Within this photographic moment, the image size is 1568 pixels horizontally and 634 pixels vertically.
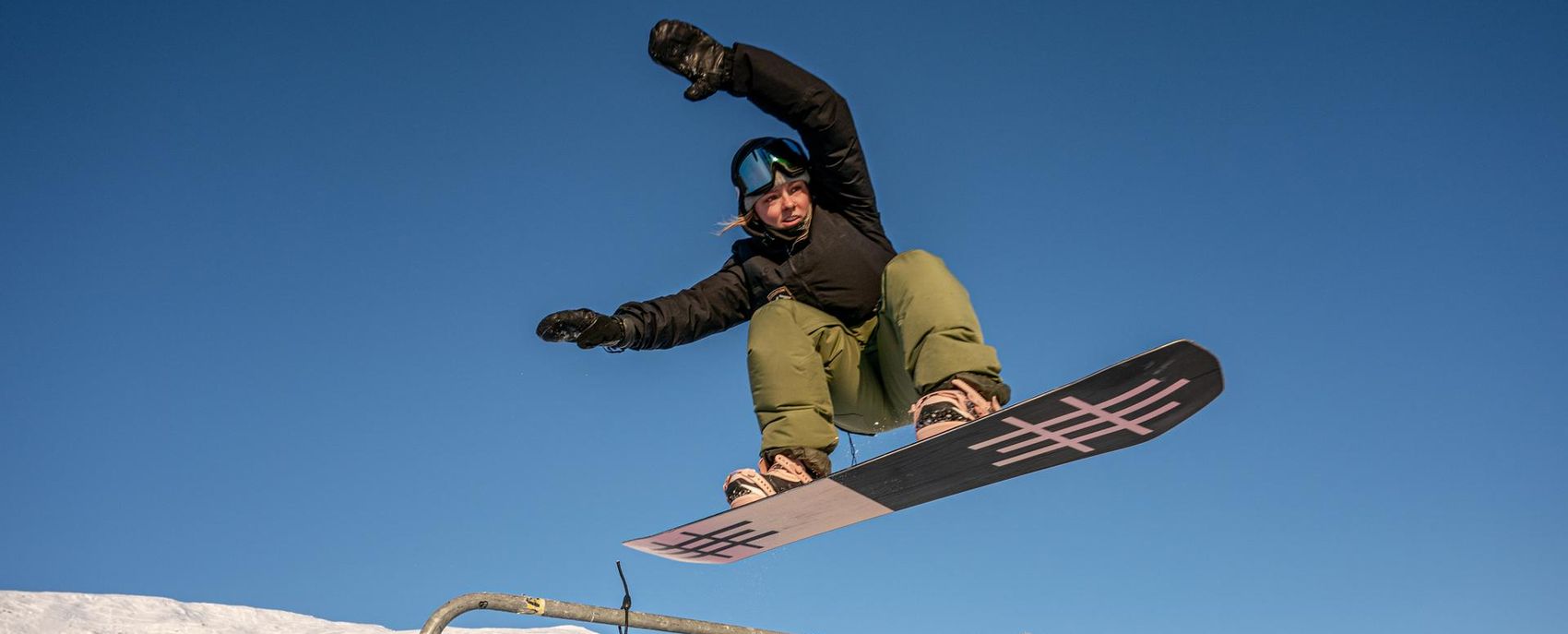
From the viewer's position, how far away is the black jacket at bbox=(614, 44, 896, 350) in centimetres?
366

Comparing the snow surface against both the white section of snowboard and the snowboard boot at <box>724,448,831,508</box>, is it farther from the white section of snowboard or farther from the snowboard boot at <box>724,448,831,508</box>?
the snowboard boot at <box>724,448,831,508</box>

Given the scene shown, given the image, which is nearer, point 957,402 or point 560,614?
point 560,614

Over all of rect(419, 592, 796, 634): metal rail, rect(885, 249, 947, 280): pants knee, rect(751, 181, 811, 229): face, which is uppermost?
rect(751, 181, 811, 229): face

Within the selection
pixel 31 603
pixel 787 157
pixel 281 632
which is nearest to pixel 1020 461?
pixel 787 157

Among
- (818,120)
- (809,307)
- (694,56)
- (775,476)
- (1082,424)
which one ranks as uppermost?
(694,56)

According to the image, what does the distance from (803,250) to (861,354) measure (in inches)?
19.3

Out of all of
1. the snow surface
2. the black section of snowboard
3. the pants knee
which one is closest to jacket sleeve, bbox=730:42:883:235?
the pants knee

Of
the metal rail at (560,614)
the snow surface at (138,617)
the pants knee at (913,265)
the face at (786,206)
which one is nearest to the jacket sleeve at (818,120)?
the face at (786,206)

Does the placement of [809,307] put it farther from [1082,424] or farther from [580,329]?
[1082,424]

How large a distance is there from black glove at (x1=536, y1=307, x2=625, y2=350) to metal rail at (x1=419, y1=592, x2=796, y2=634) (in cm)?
137

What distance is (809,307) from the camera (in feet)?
13.3

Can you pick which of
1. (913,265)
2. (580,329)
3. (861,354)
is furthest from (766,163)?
(580,329)

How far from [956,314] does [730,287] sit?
1162mm

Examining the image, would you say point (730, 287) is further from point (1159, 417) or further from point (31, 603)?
point (31, 603)
